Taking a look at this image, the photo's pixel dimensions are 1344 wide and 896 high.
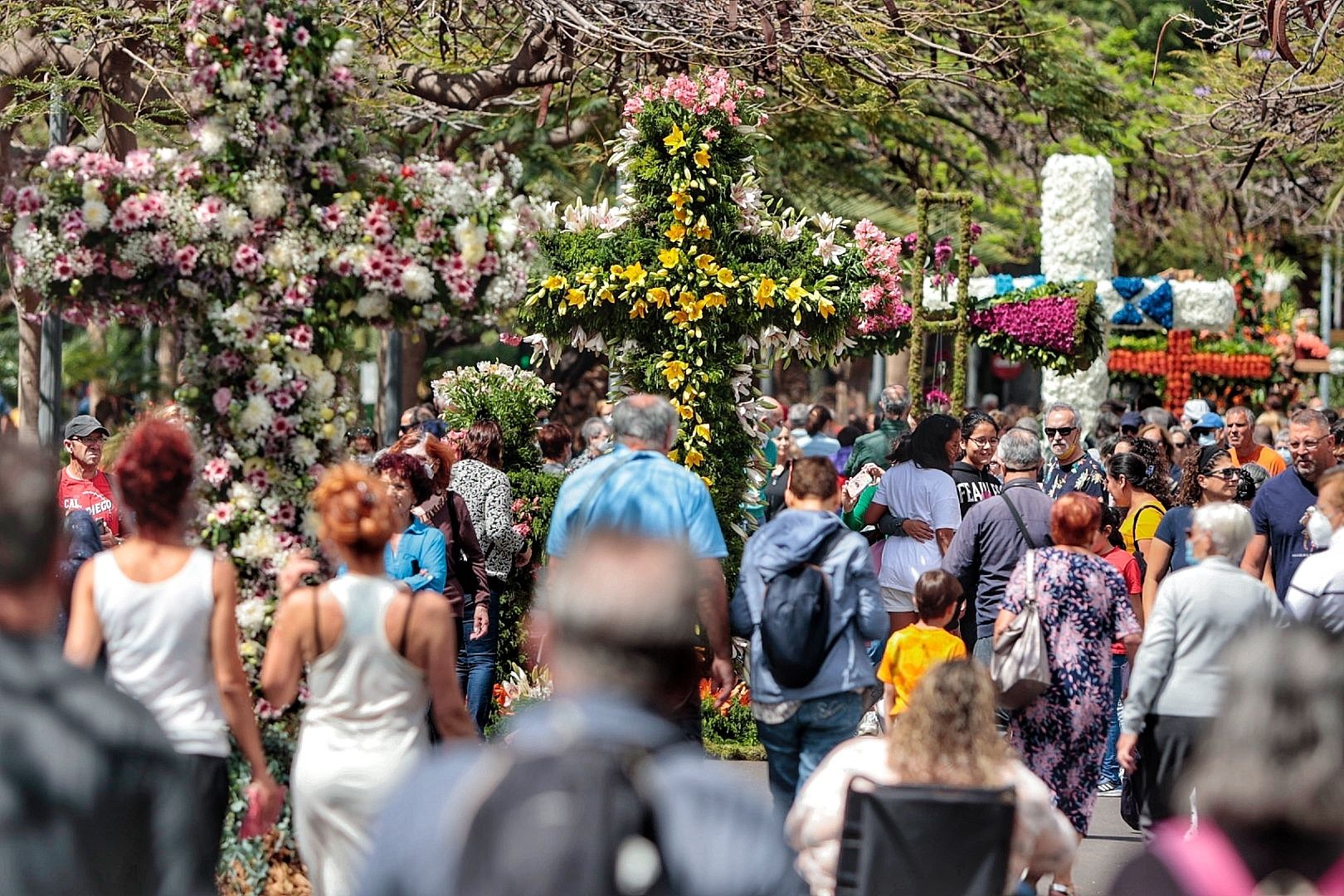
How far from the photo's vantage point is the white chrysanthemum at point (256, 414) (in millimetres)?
5688

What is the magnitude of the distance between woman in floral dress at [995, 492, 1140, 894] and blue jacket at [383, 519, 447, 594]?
7.68 ft

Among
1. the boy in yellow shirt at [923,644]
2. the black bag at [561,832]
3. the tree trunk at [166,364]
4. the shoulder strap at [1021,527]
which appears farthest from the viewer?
the tree trunk at [166,364]

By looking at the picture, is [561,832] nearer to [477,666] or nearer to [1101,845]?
[1101,845]

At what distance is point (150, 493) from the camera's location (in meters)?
4.61

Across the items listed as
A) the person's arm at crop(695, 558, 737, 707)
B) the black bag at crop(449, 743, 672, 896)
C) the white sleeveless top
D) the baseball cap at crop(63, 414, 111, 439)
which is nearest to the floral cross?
the baseball cap at crop(63, 414, 111, 439)

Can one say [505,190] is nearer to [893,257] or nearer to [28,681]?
[28,681]

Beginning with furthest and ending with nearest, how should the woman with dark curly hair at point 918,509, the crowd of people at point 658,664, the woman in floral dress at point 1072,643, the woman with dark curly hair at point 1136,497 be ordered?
the woman with dark curly hair at point 1136,497 < the woman with dark curly hair at point 918,509 < the woman in floral dress at point 1072,643 < the crowd of people at point 658,664

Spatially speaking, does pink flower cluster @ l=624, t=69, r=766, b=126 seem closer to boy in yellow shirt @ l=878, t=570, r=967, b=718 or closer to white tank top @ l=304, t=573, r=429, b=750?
boy in yellow shirt @ l=878, t=570, r=967, b=718

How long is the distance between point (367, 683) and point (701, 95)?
5.23m

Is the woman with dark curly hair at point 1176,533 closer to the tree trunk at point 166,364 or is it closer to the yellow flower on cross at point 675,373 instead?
the yellow flower on cross at point 675,373

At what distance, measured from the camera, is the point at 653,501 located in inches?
233

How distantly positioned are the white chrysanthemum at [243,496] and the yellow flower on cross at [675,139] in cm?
401

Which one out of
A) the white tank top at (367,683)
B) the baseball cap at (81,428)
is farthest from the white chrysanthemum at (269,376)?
the baseball cap at (81,428)

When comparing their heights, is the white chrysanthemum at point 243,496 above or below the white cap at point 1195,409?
below
